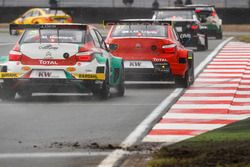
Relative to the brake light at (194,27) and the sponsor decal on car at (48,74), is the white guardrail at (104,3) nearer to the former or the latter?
the brake light at (194,27)

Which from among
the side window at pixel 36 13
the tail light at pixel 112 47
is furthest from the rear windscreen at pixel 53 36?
the side window at pixel 36 13

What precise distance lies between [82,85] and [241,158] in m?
8.02

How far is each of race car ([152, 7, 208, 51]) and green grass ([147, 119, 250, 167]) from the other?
23.0m

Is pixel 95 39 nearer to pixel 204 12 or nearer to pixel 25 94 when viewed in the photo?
pixel 25 94

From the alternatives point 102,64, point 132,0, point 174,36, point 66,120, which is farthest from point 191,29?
point 132,0

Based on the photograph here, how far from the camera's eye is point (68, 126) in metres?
13.6

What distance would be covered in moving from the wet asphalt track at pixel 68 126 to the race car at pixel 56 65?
0.28m

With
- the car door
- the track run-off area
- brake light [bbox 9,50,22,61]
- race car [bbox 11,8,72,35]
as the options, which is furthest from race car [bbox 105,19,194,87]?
the car door

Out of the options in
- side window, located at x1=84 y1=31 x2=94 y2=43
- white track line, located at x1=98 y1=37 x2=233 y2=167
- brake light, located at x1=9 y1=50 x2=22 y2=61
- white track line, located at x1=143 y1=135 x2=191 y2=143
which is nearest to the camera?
white track line, located at x1=98 y1=37 x2=233 y2=167

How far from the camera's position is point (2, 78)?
57.5 feet

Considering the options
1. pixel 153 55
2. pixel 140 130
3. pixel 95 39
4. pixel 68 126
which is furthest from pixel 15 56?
pixel 140 130

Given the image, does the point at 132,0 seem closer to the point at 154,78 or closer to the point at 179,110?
the point at 154,78

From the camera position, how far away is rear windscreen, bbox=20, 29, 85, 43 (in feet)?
58.4

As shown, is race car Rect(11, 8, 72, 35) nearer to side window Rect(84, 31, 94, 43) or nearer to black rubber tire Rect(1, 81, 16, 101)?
side window Rect(84, 31, 94, 43)
